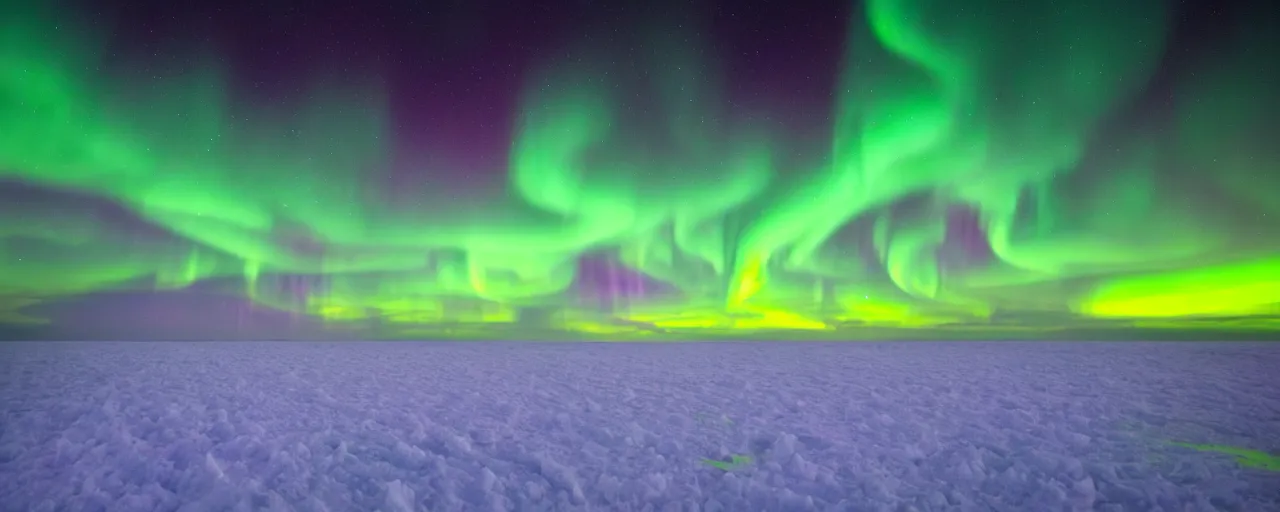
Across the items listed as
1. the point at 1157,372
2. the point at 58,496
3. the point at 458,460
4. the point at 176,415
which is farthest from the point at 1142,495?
the point at 1157,372

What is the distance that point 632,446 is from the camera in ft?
29.8

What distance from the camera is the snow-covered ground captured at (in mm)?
6824

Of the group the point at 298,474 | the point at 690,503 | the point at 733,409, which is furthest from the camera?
the point at 733,409

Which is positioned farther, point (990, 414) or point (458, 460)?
point (990, 414)

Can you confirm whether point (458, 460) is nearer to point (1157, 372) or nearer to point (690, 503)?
point (690, 503)

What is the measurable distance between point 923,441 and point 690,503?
450 cm

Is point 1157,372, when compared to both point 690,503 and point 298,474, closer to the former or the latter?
point 690,503

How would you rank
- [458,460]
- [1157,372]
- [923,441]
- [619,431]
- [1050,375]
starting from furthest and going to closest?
[1157,372] < [1050,375] < [619,431] < [923,441] < [458,460]

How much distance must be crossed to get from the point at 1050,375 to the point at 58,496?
23.3 meters

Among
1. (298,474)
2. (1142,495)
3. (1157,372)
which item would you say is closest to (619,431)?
(298,474)

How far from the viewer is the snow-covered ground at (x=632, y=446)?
6.82 m

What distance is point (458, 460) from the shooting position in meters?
8.30

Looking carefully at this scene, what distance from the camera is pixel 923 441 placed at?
9367mm

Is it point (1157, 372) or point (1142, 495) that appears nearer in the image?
Result: point (1142, 495)
